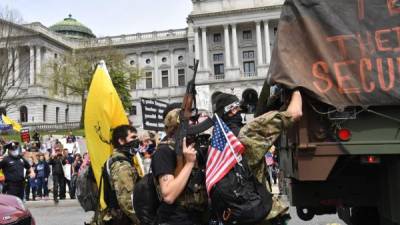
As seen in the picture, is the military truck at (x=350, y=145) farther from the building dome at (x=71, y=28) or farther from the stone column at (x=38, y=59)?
the building dome at (x=71, y=28)

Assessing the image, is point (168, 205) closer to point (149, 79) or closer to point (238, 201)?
point (238, 201)

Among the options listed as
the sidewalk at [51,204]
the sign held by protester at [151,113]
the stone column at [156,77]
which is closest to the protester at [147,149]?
the sign held by protester at [151,113]

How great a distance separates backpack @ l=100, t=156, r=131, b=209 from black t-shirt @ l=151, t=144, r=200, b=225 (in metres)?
1.10

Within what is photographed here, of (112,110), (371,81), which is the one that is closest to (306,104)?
(371,81)

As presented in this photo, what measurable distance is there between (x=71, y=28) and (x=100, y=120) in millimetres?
89700

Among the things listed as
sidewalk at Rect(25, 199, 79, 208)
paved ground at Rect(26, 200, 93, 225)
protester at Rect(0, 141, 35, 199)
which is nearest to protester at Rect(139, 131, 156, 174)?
paved ground at Rect(26, 200, 93, 225)

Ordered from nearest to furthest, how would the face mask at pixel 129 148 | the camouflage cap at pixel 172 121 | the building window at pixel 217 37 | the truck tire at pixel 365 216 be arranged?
the camouflage cap at pixel 172 121
the face mask at pixel 129 148
the truck tire at pixel 365 216
the building window at pixel 217 37

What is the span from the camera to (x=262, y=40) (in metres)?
68.1

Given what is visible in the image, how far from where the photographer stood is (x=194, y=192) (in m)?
3.34

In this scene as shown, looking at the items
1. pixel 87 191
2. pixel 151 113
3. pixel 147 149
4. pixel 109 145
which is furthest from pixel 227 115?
pixel 147 149

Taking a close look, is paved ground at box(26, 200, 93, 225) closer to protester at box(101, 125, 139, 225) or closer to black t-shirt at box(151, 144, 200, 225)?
protester at box(101, 125, 139, 225)

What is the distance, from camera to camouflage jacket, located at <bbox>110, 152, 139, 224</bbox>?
13.5 feet

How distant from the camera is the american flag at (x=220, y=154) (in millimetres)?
3205

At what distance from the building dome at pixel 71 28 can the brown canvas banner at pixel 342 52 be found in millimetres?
88276
